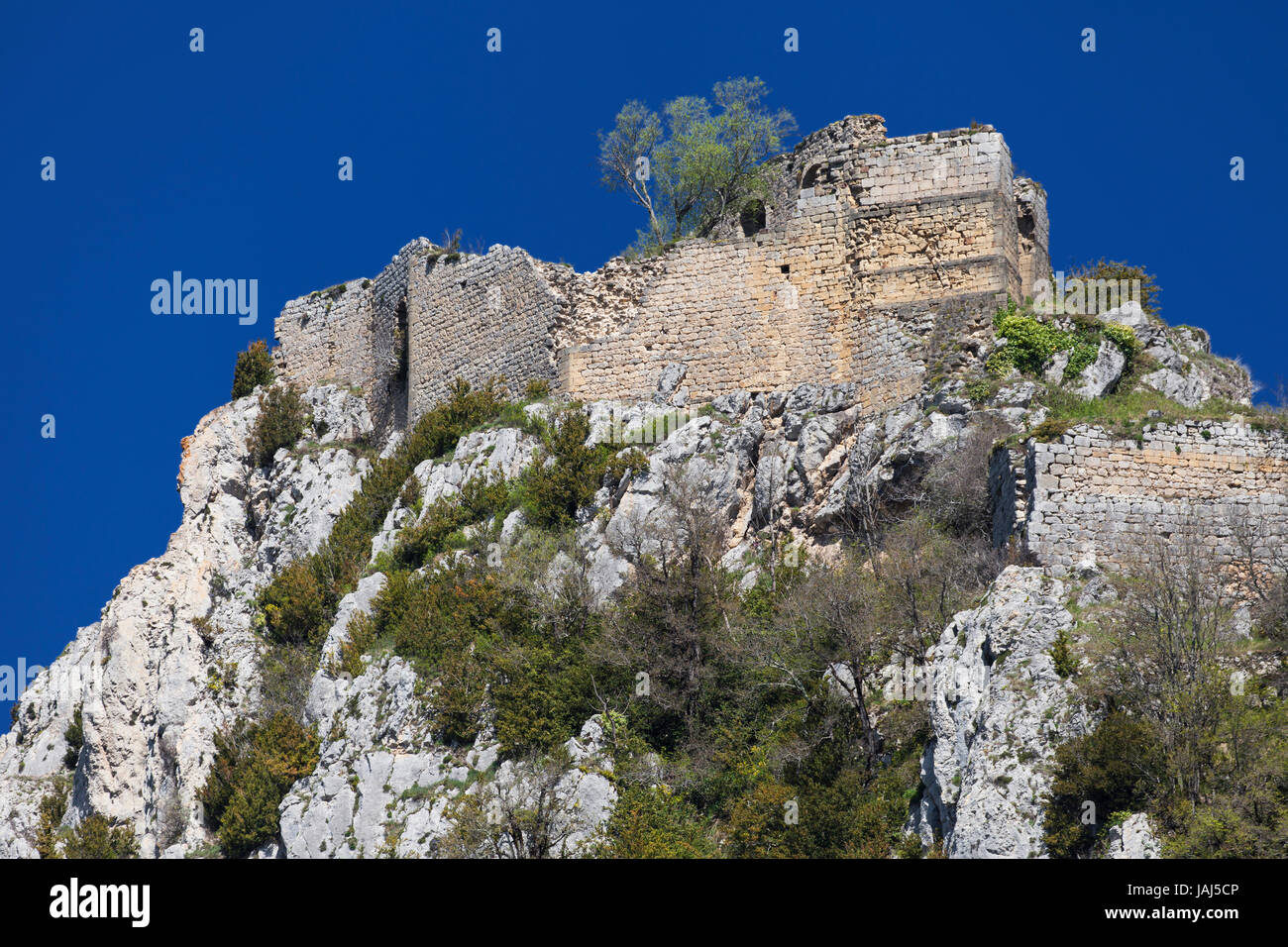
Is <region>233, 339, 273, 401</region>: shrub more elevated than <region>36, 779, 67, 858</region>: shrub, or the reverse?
<region>233, 339, 273, 401</region>: shrub

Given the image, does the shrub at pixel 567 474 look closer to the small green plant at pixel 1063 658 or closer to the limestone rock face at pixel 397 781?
the limestone rock face at pixel 397 781

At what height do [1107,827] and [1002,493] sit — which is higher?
[1002,493]

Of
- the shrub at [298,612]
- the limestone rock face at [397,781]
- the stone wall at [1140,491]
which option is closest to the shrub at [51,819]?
the shrub at [298,612]

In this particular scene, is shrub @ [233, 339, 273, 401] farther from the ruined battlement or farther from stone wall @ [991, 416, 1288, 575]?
stone wall @ [991, 416, 1288, 575]

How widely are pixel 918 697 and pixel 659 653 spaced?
4.44 meters

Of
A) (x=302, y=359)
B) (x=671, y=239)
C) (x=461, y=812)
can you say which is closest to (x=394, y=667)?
(x=461, y=812)

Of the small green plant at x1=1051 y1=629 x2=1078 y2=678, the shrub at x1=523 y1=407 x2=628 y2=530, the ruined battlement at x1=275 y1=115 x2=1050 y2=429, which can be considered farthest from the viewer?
the ruined battlement at x1=275 y1=115 x2=1050 y2=429

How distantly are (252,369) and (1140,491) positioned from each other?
23.3m

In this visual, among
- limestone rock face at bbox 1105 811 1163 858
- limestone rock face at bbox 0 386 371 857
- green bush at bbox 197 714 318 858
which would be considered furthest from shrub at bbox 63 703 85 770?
limestone rock face at bbox 1105 811 1163 858

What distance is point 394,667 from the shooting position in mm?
27812

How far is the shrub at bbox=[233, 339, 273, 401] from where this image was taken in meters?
39.8

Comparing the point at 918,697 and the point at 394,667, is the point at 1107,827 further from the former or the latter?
the point at 394,667

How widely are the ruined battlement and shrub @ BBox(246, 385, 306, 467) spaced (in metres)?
5.30

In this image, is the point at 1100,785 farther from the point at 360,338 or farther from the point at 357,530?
the point at 360,338
